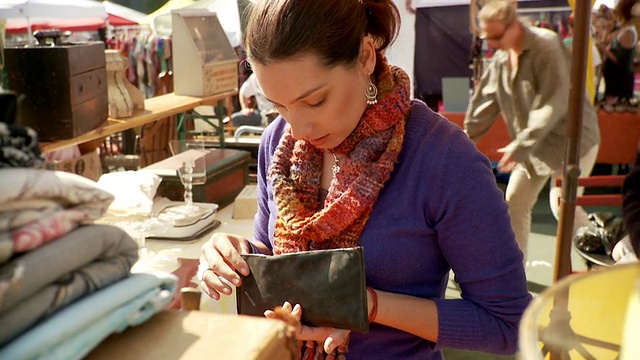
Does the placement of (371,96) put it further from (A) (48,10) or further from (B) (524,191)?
(A) (48,10)

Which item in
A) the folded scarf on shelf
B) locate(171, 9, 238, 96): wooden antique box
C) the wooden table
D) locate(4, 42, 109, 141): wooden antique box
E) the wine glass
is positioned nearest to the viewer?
the folded scarf on shelf

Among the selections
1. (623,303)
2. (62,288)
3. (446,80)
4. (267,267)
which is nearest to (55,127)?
(267,267)

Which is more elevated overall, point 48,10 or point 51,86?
point 48,10

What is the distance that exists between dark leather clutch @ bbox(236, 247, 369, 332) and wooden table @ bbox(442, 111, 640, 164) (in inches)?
176

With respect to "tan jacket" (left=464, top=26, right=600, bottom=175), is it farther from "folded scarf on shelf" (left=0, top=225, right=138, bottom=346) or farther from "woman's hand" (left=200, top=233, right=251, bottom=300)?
"folded scarf on shelf" (left=0, top=225, right=138, bottom=346)

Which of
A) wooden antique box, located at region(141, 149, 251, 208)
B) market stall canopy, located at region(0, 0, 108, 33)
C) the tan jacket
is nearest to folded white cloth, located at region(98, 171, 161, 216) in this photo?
wooden antique box, located at region(141, 149, 251, 208)

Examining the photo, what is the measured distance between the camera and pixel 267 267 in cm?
103

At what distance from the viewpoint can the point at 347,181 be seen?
1170 millimetres

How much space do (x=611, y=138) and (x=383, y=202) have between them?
5.10 metres

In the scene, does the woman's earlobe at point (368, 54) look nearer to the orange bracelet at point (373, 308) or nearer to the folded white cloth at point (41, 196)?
the orange bracelet at point (373, 308)

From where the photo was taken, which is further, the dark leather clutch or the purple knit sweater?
the purple knit sweater

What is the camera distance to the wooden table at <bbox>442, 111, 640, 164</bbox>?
17.5 feet

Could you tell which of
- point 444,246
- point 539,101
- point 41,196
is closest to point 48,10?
point 539,101

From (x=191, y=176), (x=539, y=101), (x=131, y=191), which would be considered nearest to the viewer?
(x=131, y=191)
